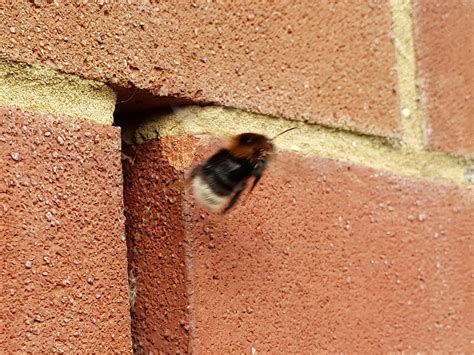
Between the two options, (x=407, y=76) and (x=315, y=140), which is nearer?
(x=315, y=140)

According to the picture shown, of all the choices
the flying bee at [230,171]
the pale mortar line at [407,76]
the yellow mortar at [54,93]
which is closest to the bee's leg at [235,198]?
the flying bee at [230,171]

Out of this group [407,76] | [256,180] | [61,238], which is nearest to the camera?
[61,238]

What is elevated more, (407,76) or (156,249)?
(407,76)

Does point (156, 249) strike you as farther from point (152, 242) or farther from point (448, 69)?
point (448, 69)

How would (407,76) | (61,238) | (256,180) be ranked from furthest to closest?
1. (407,76)
2. (256,180)
3. (61,238)

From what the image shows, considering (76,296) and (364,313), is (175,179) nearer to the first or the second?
(76,296)

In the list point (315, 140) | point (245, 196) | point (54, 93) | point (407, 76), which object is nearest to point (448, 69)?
point (407, 76)

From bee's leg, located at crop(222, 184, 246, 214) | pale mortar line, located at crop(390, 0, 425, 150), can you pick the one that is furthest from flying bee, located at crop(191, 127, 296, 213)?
pale mortar line, located at crop(390, 0, 425, 150)
